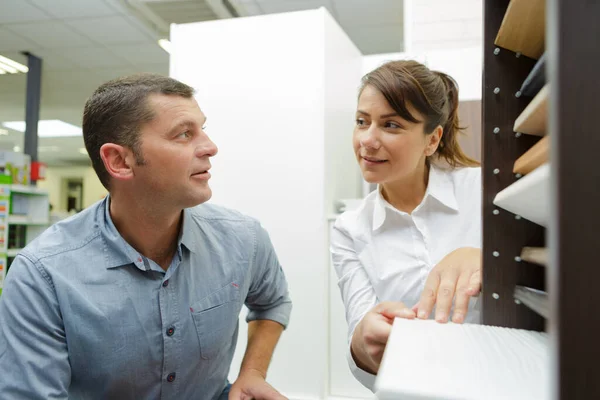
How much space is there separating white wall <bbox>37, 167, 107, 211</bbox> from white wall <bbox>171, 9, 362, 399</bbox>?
1348 cm

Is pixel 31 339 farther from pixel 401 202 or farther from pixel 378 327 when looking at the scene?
pixel 401 202

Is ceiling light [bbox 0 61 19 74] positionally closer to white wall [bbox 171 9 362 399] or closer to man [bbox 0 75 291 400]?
white wall [bbox 171 9 362 399]

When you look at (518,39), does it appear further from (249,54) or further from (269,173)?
(249,54)

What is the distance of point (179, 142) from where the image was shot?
1335 mm

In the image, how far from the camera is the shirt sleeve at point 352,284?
45.6 inches

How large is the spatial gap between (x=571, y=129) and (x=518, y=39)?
54 centimetres

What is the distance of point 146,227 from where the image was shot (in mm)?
1306

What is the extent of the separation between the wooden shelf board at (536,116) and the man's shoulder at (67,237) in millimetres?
1012

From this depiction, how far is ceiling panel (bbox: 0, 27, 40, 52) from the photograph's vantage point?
4800mm

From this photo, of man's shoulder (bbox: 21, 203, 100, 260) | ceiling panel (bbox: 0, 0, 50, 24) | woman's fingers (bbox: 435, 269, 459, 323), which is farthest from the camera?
ceiling panel (bbox: 0, 0, 50, 24)

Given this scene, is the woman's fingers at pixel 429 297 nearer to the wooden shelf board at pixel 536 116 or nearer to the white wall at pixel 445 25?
the wooden shelf board at pixel 536 116

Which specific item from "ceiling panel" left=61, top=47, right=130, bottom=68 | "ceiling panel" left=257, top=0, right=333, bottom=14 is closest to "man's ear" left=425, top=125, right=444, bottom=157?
"ceiling panel" left=257, top=0, right=333, bottom=14

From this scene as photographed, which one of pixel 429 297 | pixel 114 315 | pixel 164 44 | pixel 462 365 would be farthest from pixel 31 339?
pixel 164 44

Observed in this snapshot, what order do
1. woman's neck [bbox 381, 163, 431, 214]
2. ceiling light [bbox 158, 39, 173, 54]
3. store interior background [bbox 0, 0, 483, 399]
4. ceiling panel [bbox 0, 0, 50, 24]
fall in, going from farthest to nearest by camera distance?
ceiling light [bbox 158, 39, 173, 54] < ceiling panel [bbox 0, 0, 50, 24] < store interior background [bbox 0, 0, 483, 399] < woman's neck [bbox 381, 163, 431, 214]
